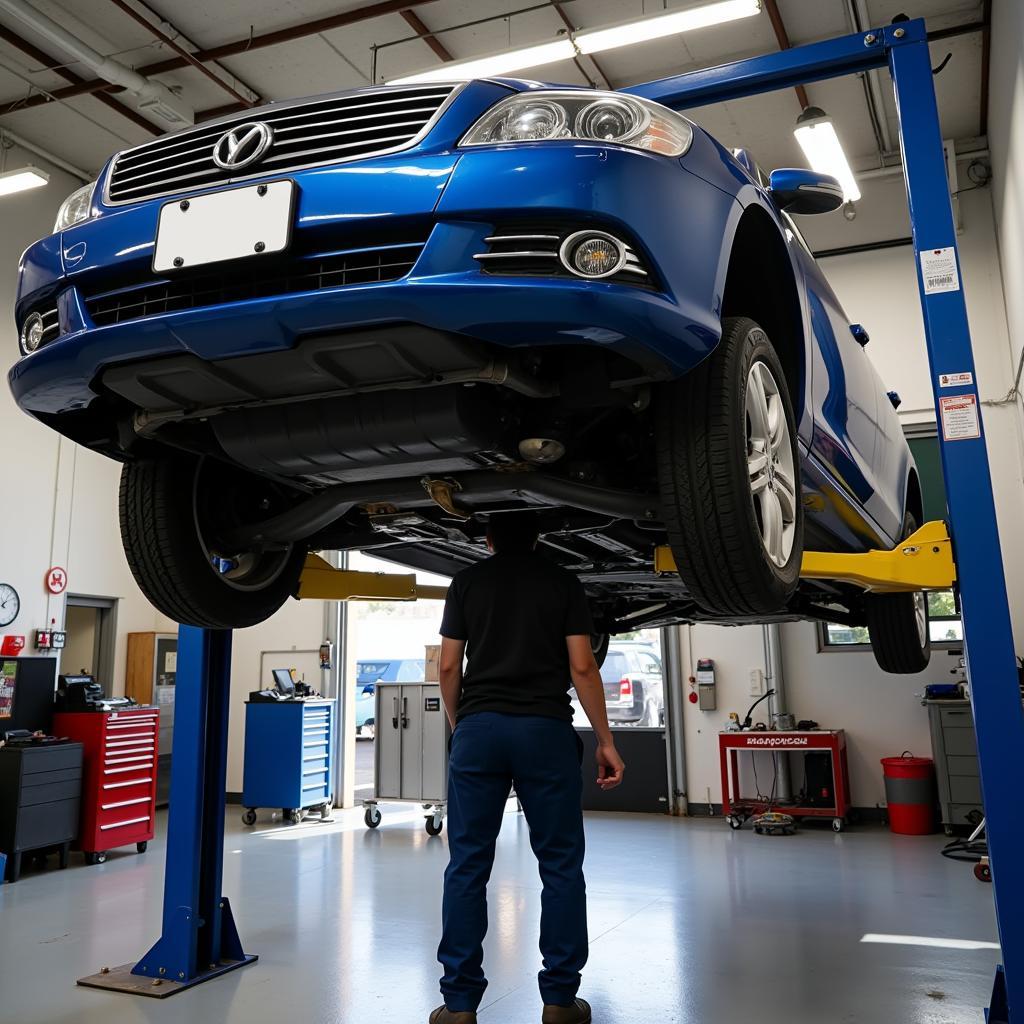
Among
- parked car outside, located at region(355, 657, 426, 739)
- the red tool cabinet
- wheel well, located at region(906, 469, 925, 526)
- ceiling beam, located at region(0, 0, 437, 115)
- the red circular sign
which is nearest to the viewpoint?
wheel well, located at region(906, 469, 925, 526)

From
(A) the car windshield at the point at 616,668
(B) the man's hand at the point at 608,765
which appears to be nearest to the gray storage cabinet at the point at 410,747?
(A) the car windshield at the point at 616,668

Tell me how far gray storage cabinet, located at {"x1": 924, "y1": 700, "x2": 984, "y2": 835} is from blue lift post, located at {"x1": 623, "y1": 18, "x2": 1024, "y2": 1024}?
426cm

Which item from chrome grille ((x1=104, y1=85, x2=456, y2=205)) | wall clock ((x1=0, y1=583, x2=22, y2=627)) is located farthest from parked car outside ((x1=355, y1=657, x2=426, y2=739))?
chrome grille ((x1=104, y1=85, x2=456, y2=205))

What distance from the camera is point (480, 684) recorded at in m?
2.50

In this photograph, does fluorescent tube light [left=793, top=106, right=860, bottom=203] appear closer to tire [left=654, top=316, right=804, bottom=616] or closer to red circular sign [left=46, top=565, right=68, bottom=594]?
tire [left=654, top=316, right=804, bottom=616]

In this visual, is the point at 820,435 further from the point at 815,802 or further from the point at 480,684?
the point at 815,802

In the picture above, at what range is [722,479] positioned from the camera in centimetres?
167

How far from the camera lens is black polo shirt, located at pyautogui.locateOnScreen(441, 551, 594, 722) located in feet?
8.04

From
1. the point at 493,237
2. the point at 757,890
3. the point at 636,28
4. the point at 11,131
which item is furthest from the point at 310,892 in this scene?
the point at 11,131

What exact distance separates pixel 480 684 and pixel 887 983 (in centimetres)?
173

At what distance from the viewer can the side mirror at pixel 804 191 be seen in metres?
2.07

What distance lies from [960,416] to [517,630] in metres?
1.23

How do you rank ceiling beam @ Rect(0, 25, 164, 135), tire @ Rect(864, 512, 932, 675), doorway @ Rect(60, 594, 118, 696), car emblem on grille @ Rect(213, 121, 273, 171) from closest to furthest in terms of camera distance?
car emblem on grille @ Rect(213, 121, 273, 171), tire @ Rect(864, 512, 932, 675), ceiling beam @ Rect(0, 25, 164, 135), doorway @ Rect(60, 594, 118, 696)

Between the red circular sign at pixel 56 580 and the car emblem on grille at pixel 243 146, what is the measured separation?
672cm
